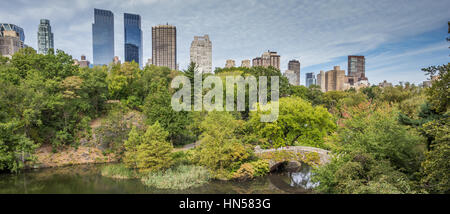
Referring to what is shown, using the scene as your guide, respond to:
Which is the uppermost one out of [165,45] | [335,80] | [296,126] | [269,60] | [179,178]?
[165,45]

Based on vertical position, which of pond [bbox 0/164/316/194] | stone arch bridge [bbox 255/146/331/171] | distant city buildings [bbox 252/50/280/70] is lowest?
pond [bbox 0/164/316/194]

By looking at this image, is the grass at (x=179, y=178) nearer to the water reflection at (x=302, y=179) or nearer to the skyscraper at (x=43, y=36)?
the water reflection at (x=302, y=179)

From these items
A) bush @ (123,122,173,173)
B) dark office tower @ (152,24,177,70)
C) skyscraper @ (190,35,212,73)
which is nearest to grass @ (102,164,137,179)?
bush @ (123,122,173,173)

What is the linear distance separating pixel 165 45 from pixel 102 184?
15547 cm

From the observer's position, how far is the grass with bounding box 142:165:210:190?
1674 centimetres

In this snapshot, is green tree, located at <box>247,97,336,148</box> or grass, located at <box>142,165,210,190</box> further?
green tree, located at <box>247,97,336,148</box>

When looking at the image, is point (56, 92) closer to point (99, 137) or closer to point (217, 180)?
point (99, 137)

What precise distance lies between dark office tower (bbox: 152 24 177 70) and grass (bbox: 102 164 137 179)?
486 ft

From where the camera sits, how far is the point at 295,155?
1891cm

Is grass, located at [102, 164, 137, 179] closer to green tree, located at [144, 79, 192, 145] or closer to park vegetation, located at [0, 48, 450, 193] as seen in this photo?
park vegetation, located at [0, 48, 450, 193]

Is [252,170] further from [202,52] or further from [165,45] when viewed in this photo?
[165,45]

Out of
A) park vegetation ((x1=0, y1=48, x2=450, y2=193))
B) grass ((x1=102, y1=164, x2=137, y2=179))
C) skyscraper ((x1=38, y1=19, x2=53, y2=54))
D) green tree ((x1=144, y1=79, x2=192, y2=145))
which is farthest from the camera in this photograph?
skyscraper ((x1=38, y1=19, x2=53, y2=54))

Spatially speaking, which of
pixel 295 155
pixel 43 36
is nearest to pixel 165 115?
pixel 295 155

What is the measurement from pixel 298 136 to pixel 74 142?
22.0 meters
